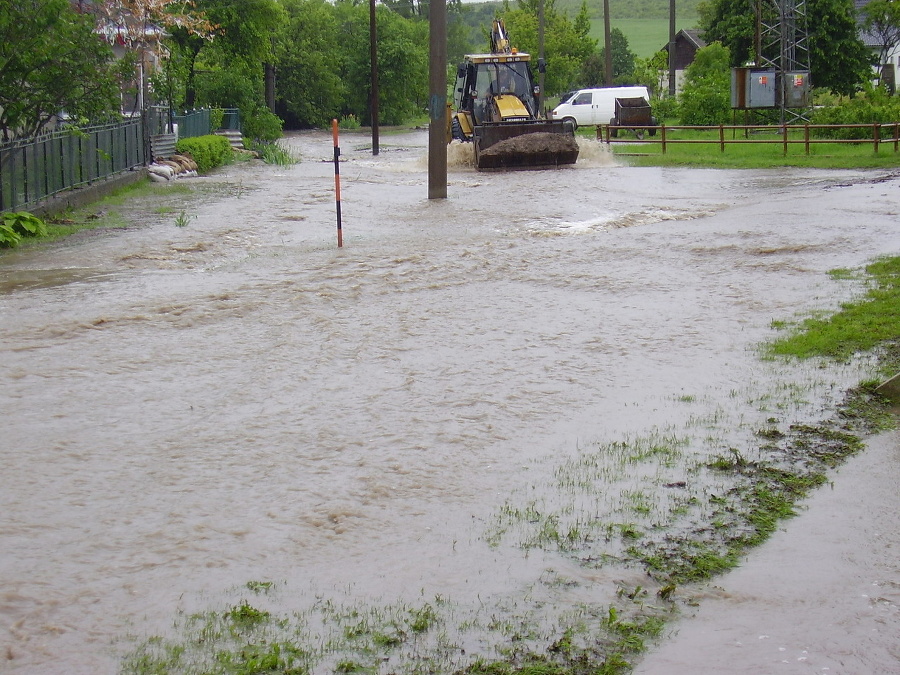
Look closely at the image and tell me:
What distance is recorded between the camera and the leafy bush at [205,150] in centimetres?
3119

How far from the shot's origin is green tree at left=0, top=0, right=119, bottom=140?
15844mm

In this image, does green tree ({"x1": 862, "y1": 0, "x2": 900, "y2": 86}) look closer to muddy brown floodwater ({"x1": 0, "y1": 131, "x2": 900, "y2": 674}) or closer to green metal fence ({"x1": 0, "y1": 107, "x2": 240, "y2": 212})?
green metal fence ({"x1": 0, "y1": 107, "x2": 240, "y2": 212})

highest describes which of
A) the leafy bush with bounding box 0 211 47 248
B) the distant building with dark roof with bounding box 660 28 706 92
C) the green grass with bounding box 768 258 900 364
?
the distant building with dark roof with bounding box 660 28 706 92

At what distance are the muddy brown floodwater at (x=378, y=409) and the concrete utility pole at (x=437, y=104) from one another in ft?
18.8

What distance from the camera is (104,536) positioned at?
17.1ft

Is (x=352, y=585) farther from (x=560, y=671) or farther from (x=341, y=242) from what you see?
(x=341, y=242)

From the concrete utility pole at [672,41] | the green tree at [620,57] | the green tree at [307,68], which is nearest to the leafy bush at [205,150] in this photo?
the concrete utility pole at [672,41]

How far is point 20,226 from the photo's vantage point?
1570 cm

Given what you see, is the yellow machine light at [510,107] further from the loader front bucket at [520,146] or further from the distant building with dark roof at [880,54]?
the distant building with dark roof at [880,54]

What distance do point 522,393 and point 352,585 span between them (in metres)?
3.19

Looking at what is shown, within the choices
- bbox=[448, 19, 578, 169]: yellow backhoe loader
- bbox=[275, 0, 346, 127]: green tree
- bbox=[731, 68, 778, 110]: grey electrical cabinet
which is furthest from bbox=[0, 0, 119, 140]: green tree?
bbox=[275, 0, 346, 127]: green tree

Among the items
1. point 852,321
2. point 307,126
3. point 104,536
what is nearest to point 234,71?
point 307,126

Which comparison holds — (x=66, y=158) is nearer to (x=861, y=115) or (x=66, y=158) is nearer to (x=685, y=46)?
(x=861, y=115)

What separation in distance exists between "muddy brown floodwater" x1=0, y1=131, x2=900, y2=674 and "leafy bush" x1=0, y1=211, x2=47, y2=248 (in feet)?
2.01
